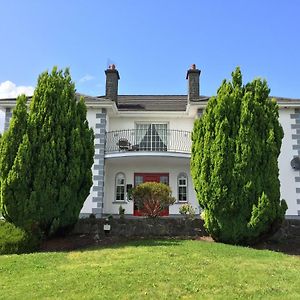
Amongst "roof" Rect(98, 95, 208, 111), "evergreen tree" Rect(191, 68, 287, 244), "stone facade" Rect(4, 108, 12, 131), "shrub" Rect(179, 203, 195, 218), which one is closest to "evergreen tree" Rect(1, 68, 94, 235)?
"evergreen tree" Rect(191, 68, 287, 244)

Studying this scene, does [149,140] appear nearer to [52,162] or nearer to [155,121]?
[155,121]

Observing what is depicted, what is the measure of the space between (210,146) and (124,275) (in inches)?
240

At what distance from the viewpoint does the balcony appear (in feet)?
66.0

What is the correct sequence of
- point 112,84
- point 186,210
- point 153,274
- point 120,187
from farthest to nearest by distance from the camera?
point 112,84 < point 120,187 < point 186,210 < point 153,274

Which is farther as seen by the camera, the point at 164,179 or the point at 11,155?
the point at 164,179

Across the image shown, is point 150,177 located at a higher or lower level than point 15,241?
higher

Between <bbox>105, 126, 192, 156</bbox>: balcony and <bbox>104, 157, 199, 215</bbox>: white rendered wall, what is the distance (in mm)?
549

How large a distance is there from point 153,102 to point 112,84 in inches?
110

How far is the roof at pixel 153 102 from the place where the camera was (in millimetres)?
21453

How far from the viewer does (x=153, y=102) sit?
2300cm

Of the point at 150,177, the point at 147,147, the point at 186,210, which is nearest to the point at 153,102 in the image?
the point at 147,147

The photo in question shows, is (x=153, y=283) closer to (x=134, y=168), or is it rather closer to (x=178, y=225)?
(x=178, y=225)

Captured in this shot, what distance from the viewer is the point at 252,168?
504 inches

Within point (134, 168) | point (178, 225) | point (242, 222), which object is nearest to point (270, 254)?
point (242, 222)
